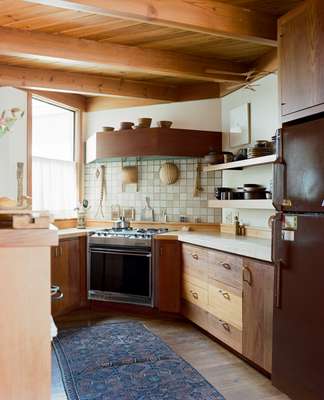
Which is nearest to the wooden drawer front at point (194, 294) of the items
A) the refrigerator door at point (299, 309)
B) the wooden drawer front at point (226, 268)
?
the wooden drawer front at point (226, 268)

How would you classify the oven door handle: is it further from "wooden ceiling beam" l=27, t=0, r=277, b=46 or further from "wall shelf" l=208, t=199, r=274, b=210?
"wooden ceiling beam" l=27, t=0, r=277, b=46

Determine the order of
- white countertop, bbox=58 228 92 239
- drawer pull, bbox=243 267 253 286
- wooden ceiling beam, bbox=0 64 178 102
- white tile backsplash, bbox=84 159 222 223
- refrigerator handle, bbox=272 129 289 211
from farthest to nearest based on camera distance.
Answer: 1. white tile backsplash, bbox=84 159 222 223
2. white countertop, bbox=58 228 92 239
3. wooden ceiling beam, bbox=0 64 178 102
4. drawer pull, bbox=243 267 253 286
5. refrigerator handle, bbox=272 129 289 211

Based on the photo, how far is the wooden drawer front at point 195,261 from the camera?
11.1ft

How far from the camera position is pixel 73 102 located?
4715mm

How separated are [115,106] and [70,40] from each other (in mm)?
1627

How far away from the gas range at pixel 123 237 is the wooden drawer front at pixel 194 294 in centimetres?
59

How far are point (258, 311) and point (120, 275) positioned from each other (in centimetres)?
185

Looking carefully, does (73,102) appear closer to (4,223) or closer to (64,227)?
(64,227)

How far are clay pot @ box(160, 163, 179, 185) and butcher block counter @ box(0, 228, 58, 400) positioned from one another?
3.06 metres

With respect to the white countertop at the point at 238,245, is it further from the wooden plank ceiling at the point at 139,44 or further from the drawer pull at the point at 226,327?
the wooden plank ceiling at the point at 139,44

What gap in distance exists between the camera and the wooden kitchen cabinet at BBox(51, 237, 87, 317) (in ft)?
12.6

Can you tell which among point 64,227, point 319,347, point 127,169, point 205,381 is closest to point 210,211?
point 127,169

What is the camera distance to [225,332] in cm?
304

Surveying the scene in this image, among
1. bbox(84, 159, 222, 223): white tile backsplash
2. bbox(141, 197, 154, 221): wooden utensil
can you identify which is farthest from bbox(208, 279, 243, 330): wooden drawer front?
bbox(141, 197, 154, 221): wooden utensil
